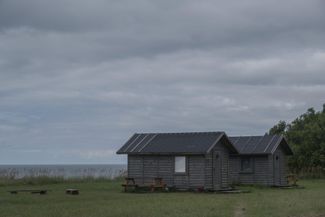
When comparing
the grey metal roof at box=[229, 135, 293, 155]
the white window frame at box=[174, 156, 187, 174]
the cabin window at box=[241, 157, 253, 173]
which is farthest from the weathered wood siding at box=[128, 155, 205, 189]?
the cabin window at box=[241, 157, 253, 173]

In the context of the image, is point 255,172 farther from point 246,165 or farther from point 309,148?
point 309,148

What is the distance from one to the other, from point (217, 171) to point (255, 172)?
724 cm

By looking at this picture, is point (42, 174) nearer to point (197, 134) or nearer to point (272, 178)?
point (197, 134)

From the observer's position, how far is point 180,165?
124ft

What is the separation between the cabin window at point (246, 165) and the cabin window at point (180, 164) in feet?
28.7

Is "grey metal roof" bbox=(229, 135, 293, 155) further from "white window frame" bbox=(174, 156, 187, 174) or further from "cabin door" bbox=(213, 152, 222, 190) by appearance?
"white window frame" bbox=(174, 156, 187, 174)

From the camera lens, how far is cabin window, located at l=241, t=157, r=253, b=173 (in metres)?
45.2

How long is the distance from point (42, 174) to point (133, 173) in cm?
927

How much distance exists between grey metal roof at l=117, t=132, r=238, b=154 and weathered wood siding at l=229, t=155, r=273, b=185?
4.34 meters

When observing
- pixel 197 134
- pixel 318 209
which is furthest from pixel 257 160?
pixel 318 209

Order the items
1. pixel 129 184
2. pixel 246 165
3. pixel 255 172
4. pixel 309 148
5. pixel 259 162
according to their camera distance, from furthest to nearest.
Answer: pixel 309 148 → pixel 246 165 → pixel 255 172 → pixel 259 162 → pixel 129 184

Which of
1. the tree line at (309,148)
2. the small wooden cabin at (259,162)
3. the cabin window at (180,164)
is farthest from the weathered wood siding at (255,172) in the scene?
the tree line at (309,148)

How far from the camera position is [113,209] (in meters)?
22.0

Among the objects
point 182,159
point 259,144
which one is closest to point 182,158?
point 182,159
